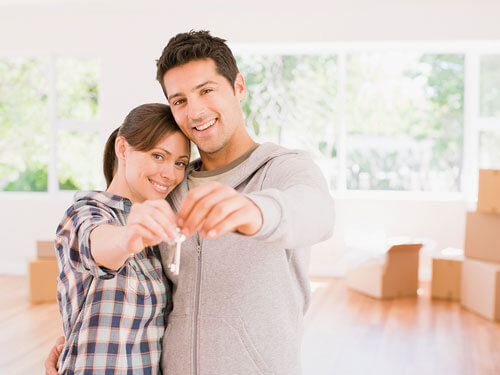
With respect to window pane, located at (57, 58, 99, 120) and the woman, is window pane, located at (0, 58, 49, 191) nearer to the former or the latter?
window pane, located at (57, 58, 99, 120)

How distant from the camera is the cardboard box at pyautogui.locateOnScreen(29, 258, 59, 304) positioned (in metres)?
4.54

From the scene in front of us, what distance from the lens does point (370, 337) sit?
3709 millimetres

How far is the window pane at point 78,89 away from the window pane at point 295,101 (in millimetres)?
1638

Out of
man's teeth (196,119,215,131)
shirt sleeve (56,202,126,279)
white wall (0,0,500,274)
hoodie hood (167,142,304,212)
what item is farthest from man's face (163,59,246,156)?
white wall (0,0,500,274)

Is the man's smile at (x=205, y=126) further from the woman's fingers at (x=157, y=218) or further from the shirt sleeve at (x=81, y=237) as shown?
the woman's fingers at (x=157, y=218)

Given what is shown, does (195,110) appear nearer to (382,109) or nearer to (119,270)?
(119,270)

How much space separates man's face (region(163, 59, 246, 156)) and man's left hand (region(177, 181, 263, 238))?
0.62 m

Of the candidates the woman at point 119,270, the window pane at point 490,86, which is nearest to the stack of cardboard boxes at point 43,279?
the woman at point 119,270

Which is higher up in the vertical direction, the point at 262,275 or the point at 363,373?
the point at 262,275

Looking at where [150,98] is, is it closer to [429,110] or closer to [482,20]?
[429,110]

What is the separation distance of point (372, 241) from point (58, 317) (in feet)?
9.25

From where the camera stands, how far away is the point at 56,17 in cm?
573

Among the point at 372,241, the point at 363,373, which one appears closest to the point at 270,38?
the point at 372,241

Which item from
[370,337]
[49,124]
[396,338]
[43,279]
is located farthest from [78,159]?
[396,338]
